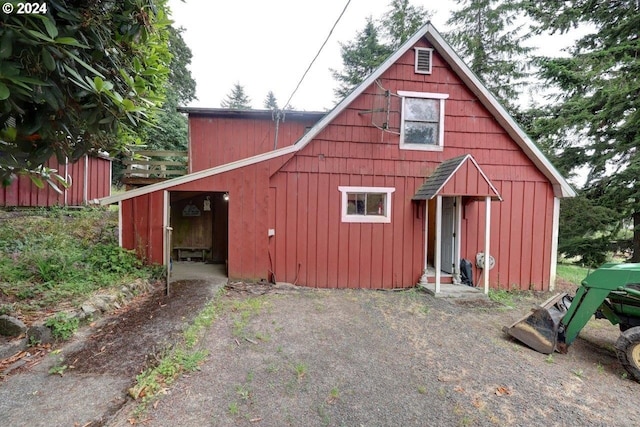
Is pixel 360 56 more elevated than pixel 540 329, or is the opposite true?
pixel 360 56

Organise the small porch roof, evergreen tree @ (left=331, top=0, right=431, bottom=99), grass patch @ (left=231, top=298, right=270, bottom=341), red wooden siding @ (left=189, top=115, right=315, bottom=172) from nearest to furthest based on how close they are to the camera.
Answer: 1. grass patch @ (left=231, top=298, right=270, bottom=341)
2. the small porch roof
3. red wooden siding @ (left=189, top=115, right=315, bottom=172)
4. evergreen tree @ (left=331, top=0, right=431, bottom=99)

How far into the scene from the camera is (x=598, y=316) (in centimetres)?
407

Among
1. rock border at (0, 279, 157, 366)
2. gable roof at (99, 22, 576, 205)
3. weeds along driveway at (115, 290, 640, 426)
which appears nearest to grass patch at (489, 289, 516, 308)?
weeds along driveway at (115, 290, 640, 426)

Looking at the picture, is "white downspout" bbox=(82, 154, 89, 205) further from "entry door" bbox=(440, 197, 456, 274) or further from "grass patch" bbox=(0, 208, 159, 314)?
"entry door" bbox=(440, 197, 456, 274)

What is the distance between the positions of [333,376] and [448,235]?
17.5 feet

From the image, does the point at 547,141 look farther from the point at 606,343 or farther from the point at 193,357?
the point at 193,357

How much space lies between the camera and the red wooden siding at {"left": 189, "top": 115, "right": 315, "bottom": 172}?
8766mm

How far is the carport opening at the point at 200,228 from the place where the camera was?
8984 millimetres

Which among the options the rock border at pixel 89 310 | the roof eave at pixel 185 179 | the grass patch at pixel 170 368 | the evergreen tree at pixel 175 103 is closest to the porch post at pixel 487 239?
the roof eave at pixel 185 179

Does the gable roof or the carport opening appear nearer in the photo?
the gable roof

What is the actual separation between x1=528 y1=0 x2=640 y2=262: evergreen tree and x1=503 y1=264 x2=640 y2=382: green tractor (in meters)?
6.83

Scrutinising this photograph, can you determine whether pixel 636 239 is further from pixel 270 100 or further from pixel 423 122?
pixel 270 100

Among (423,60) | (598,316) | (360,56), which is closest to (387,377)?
(598,316)

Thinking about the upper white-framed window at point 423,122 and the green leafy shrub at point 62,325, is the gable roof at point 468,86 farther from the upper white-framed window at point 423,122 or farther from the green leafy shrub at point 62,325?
the green leafy shrub at point 62,325
